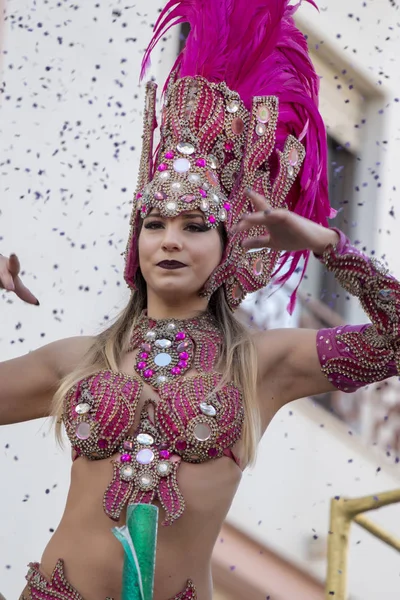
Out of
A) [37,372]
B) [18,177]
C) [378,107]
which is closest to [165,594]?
[37,372]

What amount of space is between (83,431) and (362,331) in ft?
2.38

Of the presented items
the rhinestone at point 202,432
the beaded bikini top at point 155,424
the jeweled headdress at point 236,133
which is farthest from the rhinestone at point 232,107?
the rhinestone at point 202,432

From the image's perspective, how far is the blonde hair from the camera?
4.05 metres

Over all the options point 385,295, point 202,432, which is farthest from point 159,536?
point 385,295

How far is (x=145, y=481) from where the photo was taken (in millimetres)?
3871

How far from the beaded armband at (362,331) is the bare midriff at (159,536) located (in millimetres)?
334

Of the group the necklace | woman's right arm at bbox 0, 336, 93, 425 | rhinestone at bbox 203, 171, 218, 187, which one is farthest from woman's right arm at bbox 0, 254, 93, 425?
rhinestone at bbox 203, 171, 218, 187

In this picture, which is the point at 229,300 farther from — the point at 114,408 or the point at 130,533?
the point at 130,533

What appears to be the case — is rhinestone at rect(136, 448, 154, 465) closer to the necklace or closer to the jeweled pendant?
the necklace

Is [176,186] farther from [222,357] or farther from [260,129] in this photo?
[222,357]

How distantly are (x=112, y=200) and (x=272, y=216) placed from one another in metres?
2.57

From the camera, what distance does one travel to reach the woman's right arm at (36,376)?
14.1 feet

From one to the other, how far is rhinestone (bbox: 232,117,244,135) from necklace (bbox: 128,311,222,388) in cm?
50

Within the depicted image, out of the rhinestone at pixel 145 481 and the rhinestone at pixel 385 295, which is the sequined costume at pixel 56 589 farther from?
the rhinestone at pixel 385 295
